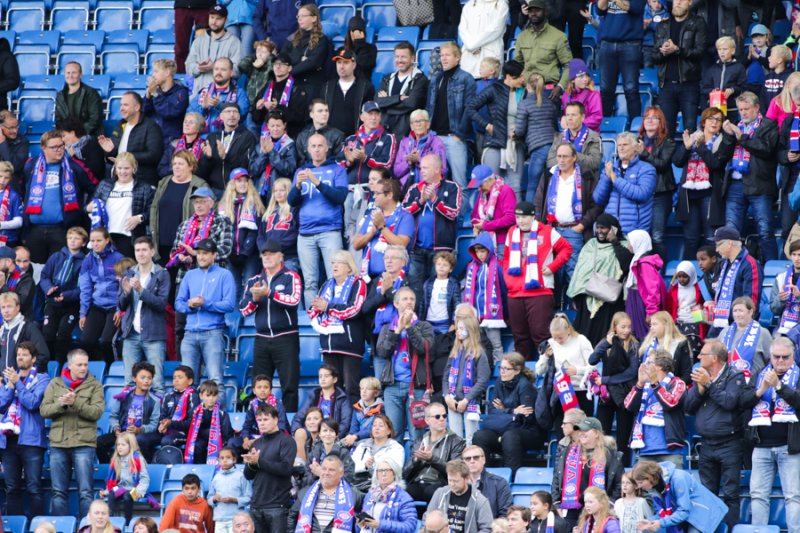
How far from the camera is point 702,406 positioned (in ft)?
45.9

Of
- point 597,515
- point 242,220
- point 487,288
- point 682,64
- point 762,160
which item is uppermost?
point 682,64

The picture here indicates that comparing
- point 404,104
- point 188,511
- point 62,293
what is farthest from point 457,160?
point 188,511

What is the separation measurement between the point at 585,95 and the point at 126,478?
18.9 feet

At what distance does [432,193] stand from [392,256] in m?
0.98

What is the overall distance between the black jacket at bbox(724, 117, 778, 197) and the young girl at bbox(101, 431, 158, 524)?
18.9ft

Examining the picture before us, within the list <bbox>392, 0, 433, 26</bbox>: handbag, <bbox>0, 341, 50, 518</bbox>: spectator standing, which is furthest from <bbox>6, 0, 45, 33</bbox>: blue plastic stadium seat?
<bbox>0, 341, 50, 518</bbox>: spectator standing

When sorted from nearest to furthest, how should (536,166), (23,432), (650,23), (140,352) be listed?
(23,432)
(140,352)
(536,166)
(650,23)

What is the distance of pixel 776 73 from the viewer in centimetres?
1677

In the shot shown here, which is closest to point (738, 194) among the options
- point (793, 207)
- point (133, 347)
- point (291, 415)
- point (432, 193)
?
point (793, 207)

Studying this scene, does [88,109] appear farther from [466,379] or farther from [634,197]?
[634,197]

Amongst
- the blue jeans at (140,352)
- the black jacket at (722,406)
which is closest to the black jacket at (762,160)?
the black jacket at (722,406)

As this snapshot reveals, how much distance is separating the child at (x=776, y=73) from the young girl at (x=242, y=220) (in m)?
4.86

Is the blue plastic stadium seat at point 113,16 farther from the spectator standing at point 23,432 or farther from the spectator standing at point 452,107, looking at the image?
the spectator standing at point 23,432

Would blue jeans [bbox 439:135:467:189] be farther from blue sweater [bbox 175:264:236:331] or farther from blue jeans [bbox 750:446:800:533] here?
blue jeans [bbox 750:446:800:533]
